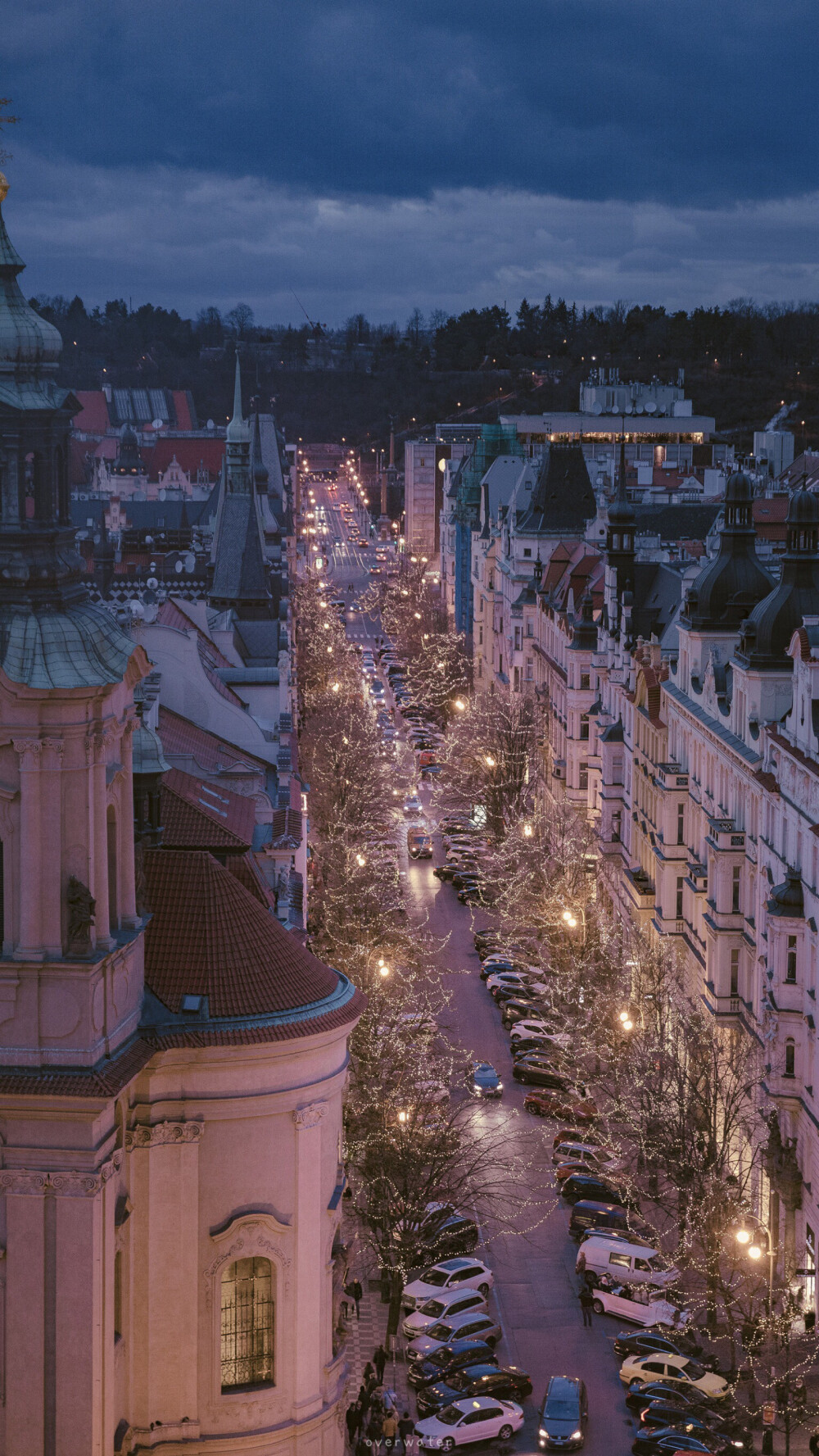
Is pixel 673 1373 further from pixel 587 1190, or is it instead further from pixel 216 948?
pixel 216 948

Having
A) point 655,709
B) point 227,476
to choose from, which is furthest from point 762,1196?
point 227,476

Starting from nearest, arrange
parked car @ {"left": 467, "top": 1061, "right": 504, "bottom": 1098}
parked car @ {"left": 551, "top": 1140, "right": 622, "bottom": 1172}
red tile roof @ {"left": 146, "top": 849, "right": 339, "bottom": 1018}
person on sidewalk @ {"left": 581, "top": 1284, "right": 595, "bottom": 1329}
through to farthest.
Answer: red tile roof @ {"left": 146, "top": 849, "right": 339, "bottom": 1018}, person on sidewalk @ {"left": 581, "top": 1284, "right": 595, "bottom": 1329}, parked car @ {"left": 551, "top": 1140, "right": 622, "bottom": 1172}, parked car @ {"left": 467, "top": 1061, "right": 504, "bottom": 1098}

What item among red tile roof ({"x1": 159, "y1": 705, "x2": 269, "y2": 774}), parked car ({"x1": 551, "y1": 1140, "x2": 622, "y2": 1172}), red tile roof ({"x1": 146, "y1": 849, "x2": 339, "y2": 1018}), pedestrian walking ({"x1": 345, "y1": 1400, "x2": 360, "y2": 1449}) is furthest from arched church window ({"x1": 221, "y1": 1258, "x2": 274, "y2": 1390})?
parked car ({"x1": 551, "y1": 1140, "x2": 622, "y2": 1172})

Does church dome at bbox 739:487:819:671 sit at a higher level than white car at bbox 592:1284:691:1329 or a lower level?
higher

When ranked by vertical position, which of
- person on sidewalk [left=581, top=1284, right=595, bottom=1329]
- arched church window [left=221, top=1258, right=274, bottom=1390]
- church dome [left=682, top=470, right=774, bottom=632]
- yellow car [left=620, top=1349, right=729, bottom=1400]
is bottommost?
person on sidewalk [left=581, top=1284, right=595, bottom=1329]

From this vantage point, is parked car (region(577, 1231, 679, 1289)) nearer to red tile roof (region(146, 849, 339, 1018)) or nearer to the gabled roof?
red tile roof (region(146, 849, 339, 1018))

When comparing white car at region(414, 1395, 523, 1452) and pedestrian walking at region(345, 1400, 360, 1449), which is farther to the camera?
pedestrian walking at region(345, 1400, 360, 1449)

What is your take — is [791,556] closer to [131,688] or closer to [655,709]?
[655,709]

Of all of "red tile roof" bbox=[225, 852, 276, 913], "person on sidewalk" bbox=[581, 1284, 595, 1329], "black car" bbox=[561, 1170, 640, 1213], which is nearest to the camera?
"red tile roof" bbox=[225, 852, 276, 913]
